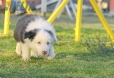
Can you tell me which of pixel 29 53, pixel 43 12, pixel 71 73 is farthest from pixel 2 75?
pixel 43 12

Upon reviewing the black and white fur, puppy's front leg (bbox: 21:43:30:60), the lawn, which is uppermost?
the black and white fur

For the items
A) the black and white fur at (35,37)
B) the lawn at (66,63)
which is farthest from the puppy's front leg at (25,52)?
the lawn at (66,63)

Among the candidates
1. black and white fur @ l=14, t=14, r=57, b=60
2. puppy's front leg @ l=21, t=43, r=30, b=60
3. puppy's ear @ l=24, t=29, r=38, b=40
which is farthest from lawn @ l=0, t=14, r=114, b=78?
puppy's ear @ l=24, t=29, r=38, b=40

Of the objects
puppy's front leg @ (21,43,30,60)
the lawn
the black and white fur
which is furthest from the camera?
puppy's front leg @ (21,43,30,60)

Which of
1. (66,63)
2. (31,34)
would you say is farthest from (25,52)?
(66,63)

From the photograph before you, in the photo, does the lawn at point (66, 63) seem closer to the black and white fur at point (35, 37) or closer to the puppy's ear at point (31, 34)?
the black and white fur at point (35, 37)

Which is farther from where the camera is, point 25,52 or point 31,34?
point 25,52

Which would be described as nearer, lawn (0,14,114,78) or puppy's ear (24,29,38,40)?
lawn (0,14,114,78)

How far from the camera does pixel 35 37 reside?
8453 mm

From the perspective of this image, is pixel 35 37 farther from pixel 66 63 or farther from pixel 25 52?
pixel 66 63

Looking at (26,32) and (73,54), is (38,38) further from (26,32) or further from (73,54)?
(73,54)

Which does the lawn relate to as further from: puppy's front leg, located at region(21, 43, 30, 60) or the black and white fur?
the black and white fur

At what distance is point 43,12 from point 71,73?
20593 mm

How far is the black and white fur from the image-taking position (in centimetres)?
835
